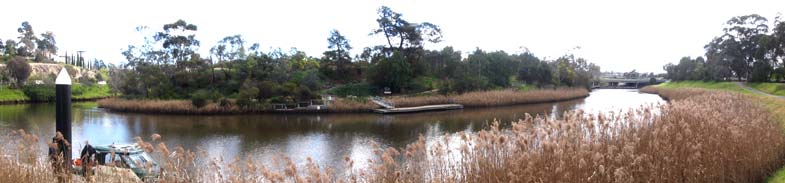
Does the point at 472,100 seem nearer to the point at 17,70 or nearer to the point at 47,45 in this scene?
the point at 17,70

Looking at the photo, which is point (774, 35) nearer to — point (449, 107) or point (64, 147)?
point (449, 107)

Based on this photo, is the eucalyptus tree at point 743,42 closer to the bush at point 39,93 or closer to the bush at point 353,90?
the bush at point 353,90

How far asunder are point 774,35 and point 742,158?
39667mm

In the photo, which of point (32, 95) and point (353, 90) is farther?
point (32, 95)

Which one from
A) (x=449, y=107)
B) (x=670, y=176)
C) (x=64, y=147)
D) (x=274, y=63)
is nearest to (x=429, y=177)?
(x=670, y=176)

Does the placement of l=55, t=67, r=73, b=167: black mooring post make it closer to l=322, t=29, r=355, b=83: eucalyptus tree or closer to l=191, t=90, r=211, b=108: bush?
l=191, t=90, r=211, b=108: bush

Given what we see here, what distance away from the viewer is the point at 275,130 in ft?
74.7

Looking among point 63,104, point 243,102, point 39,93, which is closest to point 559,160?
point 63,104

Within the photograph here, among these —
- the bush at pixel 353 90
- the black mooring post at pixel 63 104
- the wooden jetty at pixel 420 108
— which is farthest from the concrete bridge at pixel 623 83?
the black mooring post at pixel 63 104

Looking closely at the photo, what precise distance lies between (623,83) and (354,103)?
8049cm

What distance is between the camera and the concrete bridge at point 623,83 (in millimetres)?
89562

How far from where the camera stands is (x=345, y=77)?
44.3 m

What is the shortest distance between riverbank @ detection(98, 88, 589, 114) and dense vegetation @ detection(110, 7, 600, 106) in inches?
27.1

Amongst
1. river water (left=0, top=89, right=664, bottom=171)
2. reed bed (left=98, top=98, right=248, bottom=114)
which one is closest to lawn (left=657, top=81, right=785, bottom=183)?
river water (left=0, top=89, right=664, bottom=171)
